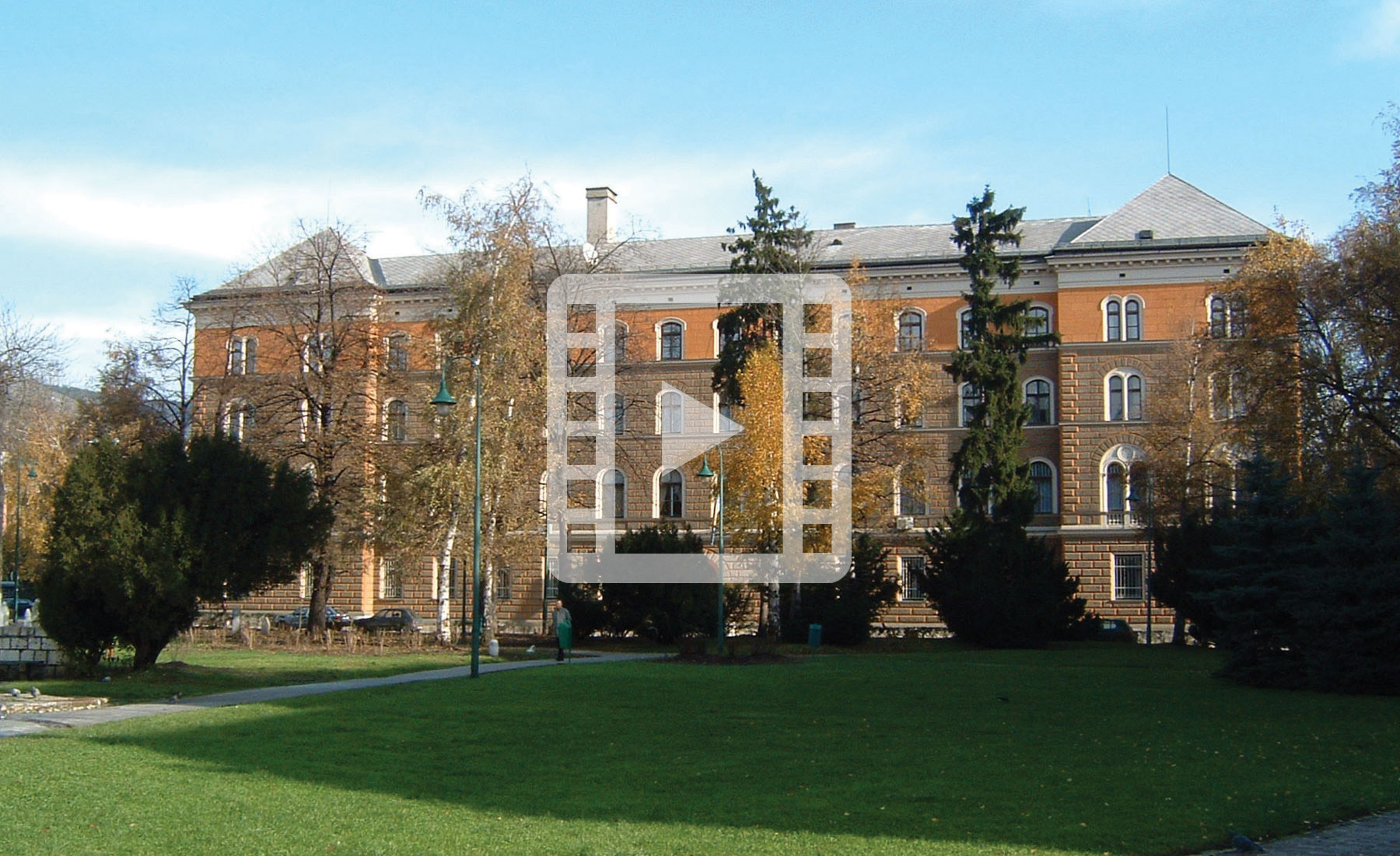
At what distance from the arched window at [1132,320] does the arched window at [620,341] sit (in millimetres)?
22221

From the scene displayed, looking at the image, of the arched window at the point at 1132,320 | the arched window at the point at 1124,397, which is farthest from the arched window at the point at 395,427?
the arched window at the point at 1132,320

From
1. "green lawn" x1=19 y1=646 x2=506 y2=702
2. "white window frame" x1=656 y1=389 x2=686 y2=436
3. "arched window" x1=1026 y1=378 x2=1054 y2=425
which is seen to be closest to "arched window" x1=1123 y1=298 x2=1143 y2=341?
"arched window" x1=1026 y1=378 x2=1054 y2=425

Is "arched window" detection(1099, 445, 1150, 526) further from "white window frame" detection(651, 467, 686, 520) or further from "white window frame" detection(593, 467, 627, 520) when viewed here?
"white window frame" detection(593, 467, 627, 520)

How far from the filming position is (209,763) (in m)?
13.7

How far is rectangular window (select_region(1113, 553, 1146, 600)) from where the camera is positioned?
5412cm

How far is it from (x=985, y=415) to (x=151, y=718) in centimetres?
3241

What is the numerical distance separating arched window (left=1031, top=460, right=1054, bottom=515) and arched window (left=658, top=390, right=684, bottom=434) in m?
15.8

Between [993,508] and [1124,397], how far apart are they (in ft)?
47.9

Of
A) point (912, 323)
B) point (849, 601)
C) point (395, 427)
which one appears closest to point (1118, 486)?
point (912, 323)

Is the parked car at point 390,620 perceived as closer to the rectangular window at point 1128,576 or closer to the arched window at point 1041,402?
the arched window at point 1041,402

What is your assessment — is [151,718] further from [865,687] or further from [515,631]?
[515,631]

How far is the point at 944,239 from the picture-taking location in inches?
2339

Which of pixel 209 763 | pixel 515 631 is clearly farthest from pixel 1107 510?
pixel 209 763
